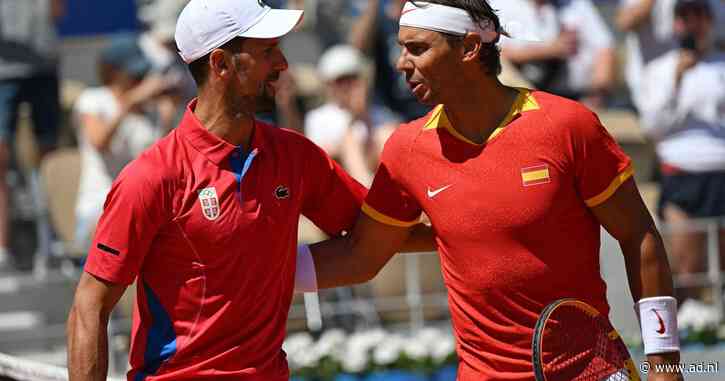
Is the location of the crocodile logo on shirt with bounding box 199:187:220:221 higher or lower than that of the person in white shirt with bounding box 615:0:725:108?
higher

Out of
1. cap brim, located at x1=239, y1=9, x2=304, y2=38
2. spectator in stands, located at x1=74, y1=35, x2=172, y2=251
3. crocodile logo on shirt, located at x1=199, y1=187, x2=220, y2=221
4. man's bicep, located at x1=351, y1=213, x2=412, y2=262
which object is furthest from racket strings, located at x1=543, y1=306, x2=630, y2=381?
spectator in stands, located at x1=74, y1=35, x2=172, y2=251

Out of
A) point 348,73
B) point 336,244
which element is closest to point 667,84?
point 348,73

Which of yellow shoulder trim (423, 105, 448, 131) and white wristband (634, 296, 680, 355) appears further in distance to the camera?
yellow shoulder trim (423, 105, 448, 131)

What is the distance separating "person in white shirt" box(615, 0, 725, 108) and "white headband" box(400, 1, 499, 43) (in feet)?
18.1

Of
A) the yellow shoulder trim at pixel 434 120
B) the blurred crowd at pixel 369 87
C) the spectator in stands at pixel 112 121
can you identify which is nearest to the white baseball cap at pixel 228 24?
the yellow shoulder trim at pixel 434 120

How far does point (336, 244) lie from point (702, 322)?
4.12m

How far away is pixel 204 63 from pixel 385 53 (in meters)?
5.46

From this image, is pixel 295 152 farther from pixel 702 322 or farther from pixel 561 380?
pixel 702 322

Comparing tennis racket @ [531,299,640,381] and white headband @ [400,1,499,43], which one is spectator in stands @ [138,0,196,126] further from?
tennis racket @ [531,299,640,381]

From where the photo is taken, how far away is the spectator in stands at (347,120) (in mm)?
Answer: 9336

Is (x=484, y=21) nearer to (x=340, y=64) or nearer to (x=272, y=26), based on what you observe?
(x=272, y=26)

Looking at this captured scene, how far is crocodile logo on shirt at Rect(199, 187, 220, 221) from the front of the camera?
446 centimetres

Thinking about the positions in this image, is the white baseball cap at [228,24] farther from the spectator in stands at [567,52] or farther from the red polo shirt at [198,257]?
the spectator in stands at [567,52]

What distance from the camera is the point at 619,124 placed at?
33.7 feet
